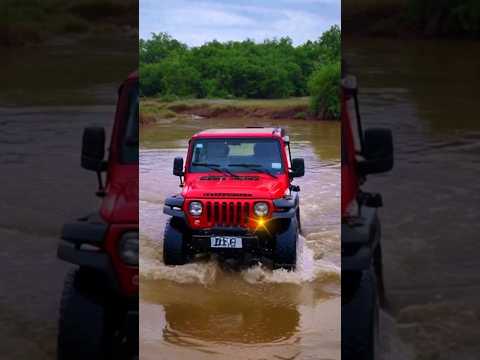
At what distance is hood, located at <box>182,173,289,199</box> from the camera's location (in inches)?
75.9

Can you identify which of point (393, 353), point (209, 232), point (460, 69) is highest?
point (460, 69)

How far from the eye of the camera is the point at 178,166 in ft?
5.61

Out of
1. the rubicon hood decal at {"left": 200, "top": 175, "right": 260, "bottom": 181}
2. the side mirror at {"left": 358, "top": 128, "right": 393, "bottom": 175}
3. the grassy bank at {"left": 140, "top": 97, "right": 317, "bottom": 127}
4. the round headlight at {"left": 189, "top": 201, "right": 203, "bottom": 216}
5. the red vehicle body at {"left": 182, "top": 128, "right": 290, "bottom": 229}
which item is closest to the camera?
the side mirror at {"left": 358, "top": 128, "right": 393, "bottom": 175}

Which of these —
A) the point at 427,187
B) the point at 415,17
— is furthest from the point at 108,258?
the point at 415,17

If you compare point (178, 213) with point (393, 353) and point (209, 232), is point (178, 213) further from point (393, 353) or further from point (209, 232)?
point (393, 353)

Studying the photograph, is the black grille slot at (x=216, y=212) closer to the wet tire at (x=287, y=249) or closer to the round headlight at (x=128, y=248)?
the wet tire at (x=287, y=249)

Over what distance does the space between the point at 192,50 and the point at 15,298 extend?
2.62 feet

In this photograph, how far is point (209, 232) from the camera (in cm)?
201

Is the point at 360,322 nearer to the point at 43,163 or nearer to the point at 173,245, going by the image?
the point at 173,245

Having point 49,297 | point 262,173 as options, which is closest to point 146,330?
point 49,297

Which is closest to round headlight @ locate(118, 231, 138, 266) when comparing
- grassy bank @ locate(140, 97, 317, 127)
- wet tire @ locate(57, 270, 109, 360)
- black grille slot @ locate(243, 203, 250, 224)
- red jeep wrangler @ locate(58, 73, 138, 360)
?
red jeep wrangler @ locate(58, 73, 138, 360)

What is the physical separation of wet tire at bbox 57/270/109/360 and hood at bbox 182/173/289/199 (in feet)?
1.57

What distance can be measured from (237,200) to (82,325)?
0.78m

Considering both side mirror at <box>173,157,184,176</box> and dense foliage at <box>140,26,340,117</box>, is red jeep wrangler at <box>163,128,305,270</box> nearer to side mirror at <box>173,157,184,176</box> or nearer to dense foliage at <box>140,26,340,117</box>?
side mirror at <box>173,157,184,176</box>
